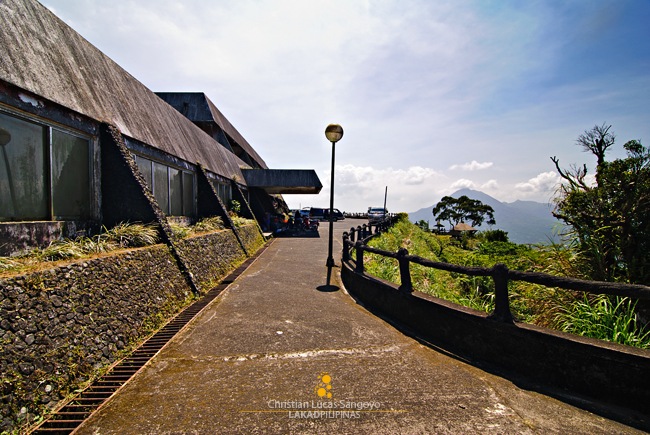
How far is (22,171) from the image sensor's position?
192 inches

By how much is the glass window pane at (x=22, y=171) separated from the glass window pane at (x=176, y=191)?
4.74 m

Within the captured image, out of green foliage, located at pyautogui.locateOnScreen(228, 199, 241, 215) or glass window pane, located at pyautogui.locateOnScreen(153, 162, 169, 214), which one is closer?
glass window pane, located at pyautogui.locateOnScreen(153, 162, 169, 214)

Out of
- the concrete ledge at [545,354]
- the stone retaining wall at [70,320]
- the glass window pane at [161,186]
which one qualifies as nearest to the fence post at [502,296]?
the concrete ledge at [545,354]

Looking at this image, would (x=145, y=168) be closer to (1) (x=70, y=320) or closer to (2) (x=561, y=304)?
(1) (x=70, y=320)

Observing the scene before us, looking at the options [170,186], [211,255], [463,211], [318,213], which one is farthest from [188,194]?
[463,211]

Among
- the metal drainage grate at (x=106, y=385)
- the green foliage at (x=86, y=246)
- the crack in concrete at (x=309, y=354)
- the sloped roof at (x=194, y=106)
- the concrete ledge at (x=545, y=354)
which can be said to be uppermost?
the sloped roof at (x=194, y=106)

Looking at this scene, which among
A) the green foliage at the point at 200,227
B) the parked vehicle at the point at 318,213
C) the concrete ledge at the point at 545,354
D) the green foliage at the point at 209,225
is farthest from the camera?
the parked vehicle at the point at 318,213

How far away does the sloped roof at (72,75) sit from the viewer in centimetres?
496

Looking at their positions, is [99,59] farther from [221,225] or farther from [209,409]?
[209,409]

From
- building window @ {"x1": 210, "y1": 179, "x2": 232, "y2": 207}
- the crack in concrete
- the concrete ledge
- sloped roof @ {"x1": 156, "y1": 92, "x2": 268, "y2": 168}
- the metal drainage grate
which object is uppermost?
sloped roof @ {"x1": 156, "y1": 92, "x2": 268, "y2": 168}

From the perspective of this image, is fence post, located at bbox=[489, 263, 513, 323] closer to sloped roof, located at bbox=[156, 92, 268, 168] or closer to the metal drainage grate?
the metal drainage grate

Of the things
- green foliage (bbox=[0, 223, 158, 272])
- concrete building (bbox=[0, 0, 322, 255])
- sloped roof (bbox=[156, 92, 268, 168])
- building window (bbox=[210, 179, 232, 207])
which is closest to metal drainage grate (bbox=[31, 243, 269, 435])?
green foliage (bbox=[0, 223, 158, 272])

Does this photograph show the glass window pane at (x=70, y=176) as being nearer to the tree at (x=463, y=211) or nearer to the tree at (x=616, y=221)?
the tree at (x=616, y=221)

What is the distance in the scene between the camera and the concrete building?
4.72m
